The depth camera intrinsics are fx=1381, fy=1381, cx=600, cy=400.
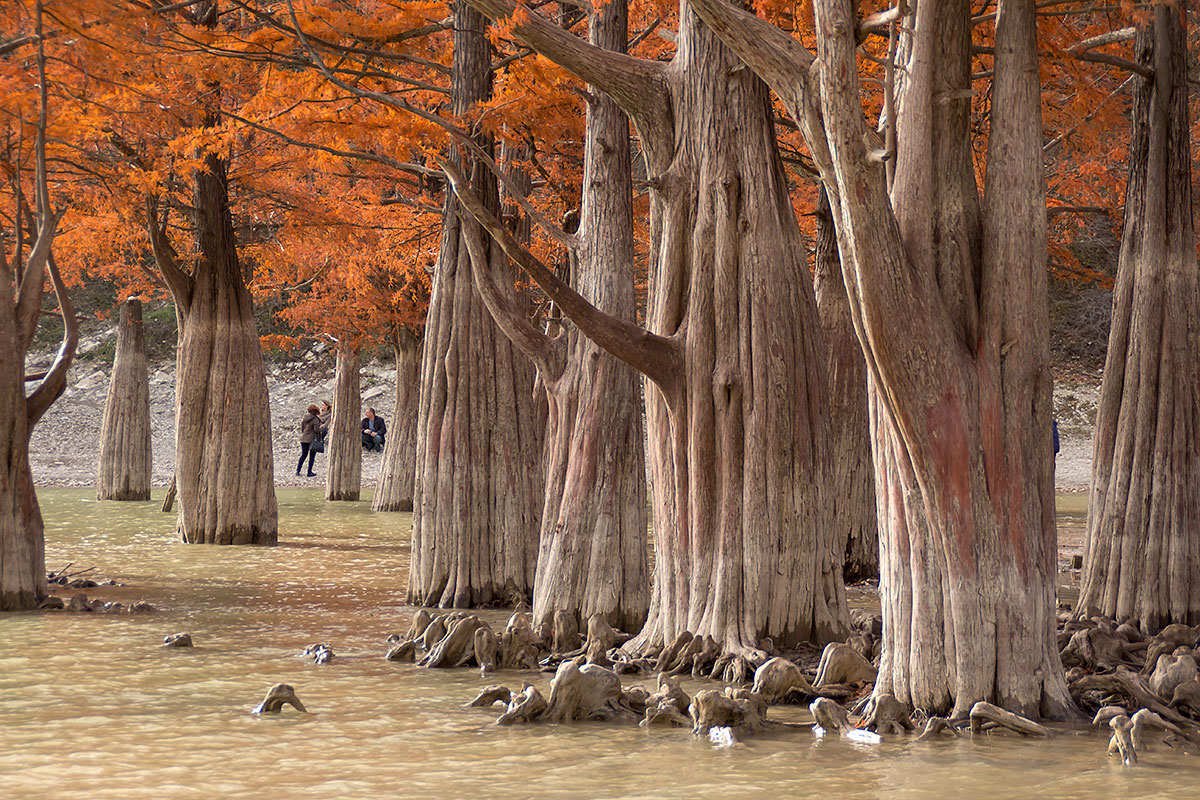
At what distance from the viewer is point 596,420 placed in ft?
34.2

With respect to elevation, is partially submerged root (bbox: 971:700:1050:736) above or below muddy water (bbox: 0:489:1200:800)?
above

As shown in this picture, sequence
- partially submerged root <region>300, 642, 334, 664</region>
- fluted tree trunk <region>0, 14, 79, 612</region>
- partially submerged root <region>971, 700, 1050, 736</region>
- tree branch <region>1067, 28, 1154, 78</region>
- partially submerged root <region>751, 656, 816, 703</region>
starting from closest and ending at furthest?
partially submerged root <region>971, 700, 1050, 736</region> < partially submerged root <region>751, 656, 816, 703</region> < partially submerged root <region>300, 642, 334, 664</region> < tree branch <region>1067, 28, 1154, 78</region> < fluted tree trunk <region>0, 14, 79, 612</region>

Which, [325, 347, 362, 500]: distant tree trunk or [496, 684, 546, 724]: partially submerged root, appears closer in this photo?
[496, 684, 546, 724]: partially submerged root

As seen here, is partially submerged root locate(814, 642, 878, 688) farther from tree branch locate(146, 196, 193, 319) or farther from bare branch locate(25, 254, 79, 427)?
tree branch locate(146, 196, 193, 319)

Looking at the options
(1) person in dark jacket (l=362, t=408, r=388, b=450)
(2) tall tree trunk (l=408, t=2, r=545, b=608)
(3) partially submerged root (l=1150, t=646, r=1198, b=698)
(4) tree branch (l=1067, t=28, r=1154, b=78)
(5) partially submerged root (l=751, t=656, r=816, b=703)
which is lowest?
(5) partially submerged root (l=751, t=656, r=816, b=703)

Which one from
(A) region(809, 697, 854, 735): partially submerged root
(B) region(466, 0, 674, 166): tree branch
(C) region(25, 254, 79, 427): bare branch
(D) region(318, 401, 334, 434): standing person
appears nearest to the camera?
(A) region(809, 697, 854, 735): partially submerged root

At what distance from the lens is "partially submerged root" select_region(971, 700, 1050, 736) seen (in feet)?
21.3

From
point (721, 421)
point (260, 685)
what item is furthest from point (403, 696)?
point (721, 421)

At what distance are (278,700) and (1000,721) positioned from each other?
11.9ft

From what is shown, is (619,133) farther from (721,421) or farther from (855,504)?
(855,504)

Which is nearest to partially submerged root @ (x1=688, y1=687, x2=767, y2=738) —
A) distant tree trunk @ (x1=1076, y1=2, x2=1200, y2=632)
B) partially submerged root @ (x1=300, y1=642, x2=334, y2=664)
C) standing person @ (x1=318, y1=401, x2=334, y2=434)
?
partially submerged root @ (x1=300, y1=642, x2=334, y2=664)

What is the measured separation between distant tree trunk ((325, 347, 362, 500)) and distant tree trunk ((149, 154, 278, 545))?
8.29m

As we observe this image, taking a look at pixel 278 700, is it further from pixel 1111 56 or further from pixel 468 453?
pixel 1111 56

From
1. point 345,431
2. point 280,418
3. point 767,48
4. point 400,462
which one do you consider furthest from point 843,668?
point 280,418
